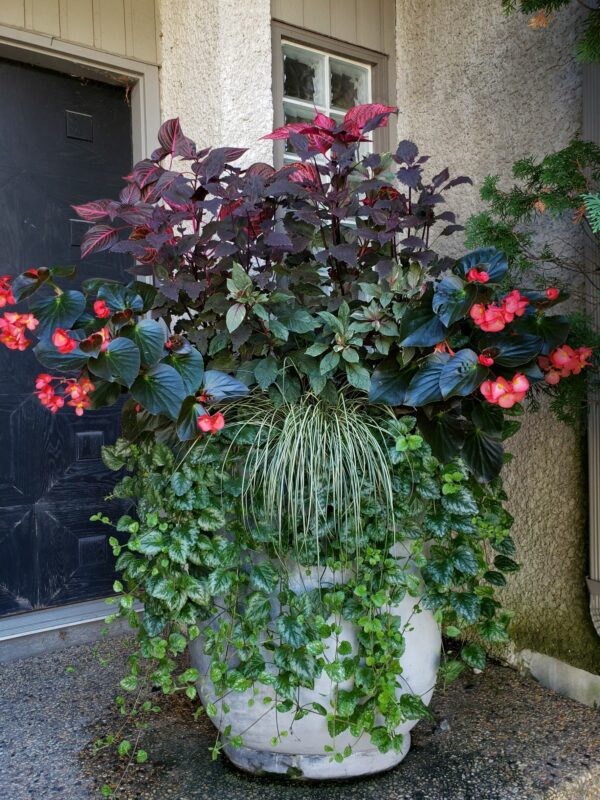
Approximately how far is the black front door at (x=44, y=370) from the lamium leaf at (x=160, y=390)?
1.16 metres

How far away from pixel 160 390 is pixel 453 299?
648mm

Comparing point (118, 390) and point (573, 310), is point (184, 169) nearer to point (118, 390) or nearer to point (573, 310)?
point (118, 390)

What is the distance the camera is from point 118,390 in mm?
1497

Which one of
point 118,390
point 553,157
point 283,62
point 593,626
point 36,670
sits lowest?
point 36,670

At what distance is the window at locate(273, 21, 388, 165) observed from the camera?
8.00 ft

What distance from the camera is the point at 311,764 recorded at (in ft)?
4.94

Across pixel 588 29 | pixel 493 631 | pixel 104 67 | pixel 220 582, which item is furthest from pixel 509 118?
pixel 220 582

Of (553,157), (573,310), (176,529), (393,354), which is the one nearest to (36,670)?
(176,529)

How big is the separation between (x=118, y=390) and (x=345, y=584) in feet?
2.19

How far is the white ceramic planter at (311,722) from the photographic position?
1459 millimetres

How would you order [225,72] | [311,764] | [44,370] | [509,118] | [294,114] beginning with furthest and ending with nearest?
[294,114] < [44,370] < [509,118] < [225,72] < [311,764]

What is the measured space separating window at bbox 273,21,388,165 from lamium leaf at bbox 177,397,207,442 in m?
1.34

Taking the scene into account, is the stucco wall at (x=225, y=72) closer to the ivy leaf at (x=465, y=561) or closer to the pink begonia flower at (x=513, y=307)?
the pink begonia flower at (x=513, y=307)

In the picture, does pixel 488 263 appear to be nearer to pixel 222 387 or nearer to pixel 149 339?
pixel 222 387
